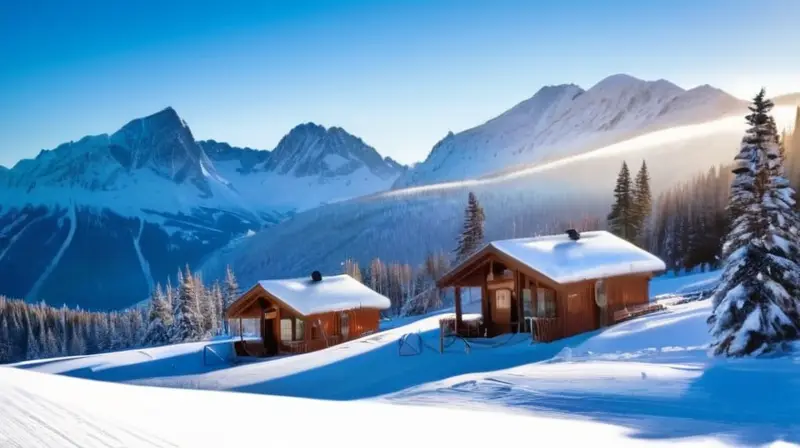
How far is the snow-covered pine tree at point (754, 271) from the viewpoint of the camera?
17234 mm

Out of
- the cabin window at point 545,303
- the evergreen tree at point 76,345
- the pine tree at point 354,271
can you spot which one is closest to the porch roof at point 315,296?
the cabin window at point 545,303

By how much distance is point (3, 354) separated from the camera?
86375 mm

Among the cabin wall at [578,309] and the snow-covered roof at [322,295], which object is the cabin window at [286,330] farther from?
the cabin wall at [578,309]

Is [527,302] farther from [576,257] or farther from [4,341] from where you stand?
[4,341]

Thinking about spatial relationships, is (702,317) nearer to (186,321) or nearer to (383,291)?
(186,321)

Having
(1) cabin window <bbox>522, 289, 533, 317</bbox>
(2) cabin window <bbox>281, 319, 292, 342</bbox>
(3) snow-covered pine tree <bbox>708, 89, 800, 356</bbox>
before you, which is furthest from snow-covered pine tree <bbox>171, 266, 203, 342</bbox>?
(3) snow-covered pine tree <bbox>708, 89, 800, 356</bbox>

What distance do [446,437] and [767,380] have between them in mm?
8249

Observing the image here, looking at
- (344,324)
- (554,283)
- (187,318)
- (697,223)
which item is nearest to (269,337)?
(344,324)

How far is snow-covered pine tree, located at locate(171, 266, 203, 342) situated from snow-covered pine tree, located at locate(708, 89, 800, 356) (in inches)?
1928

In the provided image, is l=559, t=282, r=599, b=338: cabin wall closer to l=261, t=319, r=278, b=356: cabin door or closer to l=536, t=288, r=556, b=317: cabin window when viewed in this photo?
l=536, t=288, r=556, b=317: cabin window

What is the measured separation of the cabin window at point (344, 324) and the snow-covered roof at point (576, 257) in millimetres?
8886

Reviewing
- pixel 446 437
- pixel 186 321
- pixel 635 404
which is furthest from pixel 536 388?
pixel 186 321

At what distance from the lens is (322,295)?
36000 mm

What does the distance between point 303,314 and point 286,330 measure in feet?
8.89
